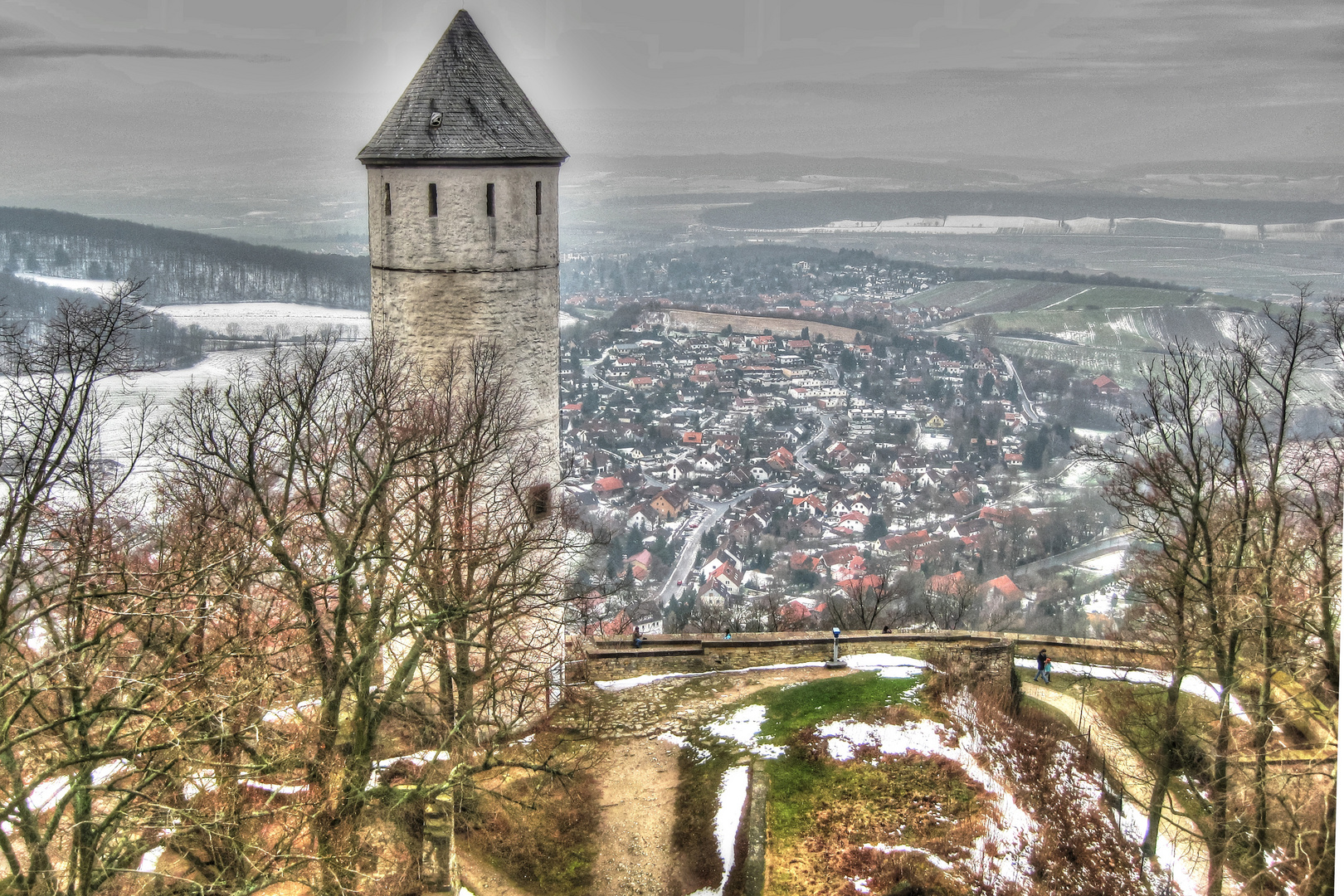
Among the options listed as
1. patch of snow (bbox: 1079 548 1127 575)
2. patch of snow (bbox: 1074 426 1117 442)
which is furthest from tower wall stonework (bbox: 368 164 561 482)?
patch of snow (bbox: 1074 426 1117 442)

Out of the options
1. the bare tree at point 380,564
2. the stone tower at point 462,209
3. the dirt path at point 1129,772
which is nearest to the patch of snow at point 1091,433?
the dirt path at point 1129,772

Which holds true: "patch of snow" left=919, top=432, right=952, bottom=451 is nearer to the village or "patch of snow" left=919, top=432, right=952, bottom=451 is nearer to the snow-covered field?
the village

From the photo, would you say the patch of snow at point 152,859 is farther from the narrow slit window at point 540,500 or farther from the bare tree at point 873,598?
the bare tree at point 873,598

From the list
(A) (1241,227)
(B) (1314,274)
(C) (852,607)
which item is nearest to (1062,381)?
(A) (1241,227)

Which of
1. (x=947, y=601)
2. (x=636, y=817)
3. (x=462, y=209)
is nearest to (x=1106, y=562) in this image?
(x=947, y=601)

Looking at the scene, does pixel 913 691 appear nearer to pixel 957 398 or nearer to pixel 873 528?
pixel 873 528

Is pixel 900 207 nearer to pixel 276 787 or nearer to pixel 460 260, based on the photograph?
pixel 460 260
